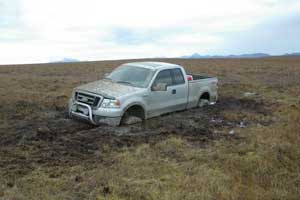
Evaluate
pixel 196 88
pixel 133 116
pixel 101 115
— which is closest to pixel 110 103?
pixel 101 115

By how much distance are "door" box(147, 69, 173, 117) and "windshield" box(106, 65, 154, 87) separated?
0.25 metres

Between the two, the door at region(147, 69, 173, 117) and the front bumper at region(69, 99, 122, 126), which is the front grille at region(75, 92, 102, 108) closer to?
the front bumper at region(69, 99, 122, 126)

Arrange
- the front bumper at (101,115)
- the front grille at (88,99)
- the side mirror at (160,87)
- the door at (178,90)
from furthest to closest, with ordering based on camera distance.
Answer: the door at (178,90), the side mirror at (160,87), the front grille at (88,99), the front bumper at (101,115)

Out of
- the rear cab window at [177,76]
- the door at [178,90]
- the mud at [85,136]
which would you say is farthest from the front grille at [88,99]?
the rear cab window at [177,76]

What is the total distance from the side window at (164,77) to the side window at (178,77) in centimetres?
22

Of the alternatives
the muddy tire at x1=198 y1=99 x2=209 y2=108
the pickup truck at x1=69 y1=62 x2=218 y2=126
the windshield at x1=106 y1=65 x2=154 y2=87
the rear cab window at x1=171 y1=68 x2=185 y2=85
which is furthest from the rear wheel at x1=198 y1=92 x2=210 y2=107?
the windshield at x1=106 y1=65 x2=154 y2=87

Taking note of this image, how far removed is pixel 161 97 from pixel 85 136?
2.74 meters

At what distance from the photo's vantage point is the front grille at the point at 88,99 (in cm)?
872

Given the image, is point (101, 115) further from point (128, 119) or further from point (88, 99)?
point (128, 119)

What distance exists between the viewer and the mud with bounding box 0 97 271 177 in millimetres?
6508

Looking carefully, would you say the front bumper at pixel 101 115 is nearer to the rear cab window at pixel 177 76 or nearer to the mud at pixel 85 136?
the mud at pixel 85 136

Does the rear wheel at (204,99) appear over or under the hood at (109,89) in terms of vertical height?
under

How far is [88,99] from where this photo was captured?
8.91m

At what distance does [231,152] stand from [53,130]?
161 inches
